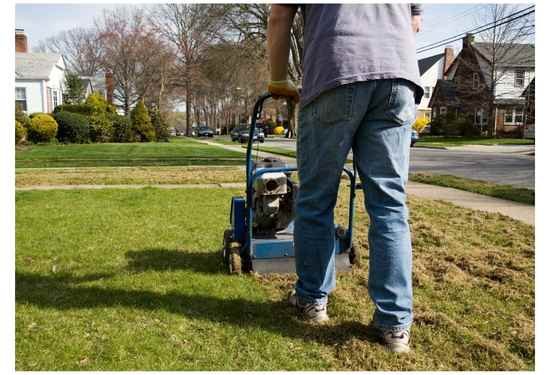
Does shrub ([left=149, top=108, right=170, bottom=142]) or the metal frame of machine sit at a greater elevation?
A: shrub ([left=149, top=108, right=170, bottom=142])

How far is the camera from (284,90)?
93.4 inches

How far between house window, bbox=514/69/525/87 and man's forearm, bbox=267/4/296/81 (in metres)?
38.1

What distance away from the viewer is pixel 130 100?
41.4m

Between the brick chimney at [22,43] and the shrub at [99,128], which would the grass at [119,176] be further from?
the brick chimney at [22,43]

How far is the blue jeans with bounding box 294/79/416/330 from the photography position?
2.05 meters

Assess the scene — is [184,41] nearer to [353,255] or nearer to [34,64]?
[34,64]

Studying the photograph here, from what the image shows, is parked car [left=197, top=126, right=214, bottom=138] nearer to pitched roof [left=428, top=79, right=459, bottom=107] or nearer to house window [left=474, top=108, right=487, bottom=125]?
pitched roof [left=428, top=79, right=459, bottom=107]

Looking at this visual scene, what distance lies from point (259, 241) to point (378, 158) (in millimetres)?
1233

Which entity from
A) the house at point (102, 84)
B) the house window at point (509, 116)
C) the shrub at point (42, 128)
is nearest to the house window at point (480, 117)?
the house window at point (509, 116)

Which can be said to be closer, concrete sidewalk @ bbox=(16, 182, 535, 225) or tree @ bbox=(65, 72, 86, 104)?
concrete sidewalk @ bbox=(16, 182, 535, 225)

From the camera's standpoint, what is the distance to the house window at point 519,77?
35219mm

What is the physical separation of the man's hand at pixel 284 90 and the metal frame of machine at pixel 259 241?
1.75 ft

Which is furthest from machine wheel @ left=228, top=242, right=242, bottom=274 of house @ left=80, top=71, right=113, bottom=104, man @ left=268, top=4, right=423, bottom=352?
house @ left=80, top=71, right=113, bottom=104

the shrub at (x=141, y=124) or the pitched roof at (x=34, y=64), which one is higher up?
the pitched roof at (x=34, y=64)
